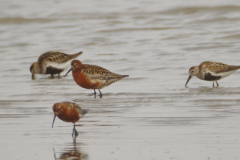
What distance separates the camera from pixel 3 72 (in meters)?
12.7

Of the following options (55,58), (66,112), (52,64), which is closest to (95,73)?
(66,112)

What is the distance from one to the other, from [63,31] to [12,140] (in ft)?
53.4

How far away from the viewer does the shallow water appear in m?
5.55

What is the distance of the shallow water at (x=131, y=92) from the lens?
18.2 ft

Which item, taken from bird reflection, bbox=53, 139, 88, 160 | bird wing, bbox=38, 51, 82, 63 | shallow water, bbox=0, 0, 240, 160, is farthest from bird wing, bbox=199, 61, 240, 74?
bird reflection, bbox=53, 139, 88, 160

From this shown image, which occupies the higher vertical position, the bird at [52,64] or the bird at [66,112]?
the bird at [66,112]

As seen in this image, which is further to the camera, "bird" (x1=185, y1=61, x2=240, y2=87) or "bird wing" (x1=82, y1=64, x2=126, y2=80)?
"bird" (x1=185, y1=61, x2=240, y2=87)

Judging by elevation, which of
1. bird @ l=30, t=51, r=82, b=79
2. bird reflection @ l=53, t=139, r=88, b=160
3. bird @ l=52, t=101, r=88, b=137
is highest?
bird @ l=52, t=101, r=88, b=137

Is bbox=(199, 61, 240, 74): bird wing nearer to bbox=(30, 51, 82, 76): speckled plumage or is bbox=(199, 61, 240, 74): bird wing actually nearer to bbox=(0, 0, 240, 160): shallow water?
bbox=(0, 0, 240, 160): shallow water

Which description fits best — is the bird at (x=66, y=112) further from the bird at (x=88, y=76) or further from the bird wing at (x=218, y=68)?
the bird wing at (x=218, y=68)

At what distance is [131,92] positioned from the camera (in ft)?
31.3

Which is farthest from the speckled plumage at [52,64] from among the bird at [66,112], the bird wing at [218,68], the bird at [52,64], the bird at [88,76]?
the bird at [66,112]

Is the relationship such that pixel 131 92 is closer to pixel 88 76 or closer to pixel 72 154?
pixel 88 76

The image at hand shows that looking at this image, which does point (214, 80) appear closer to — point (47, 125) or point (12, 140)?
point (47, 125)
